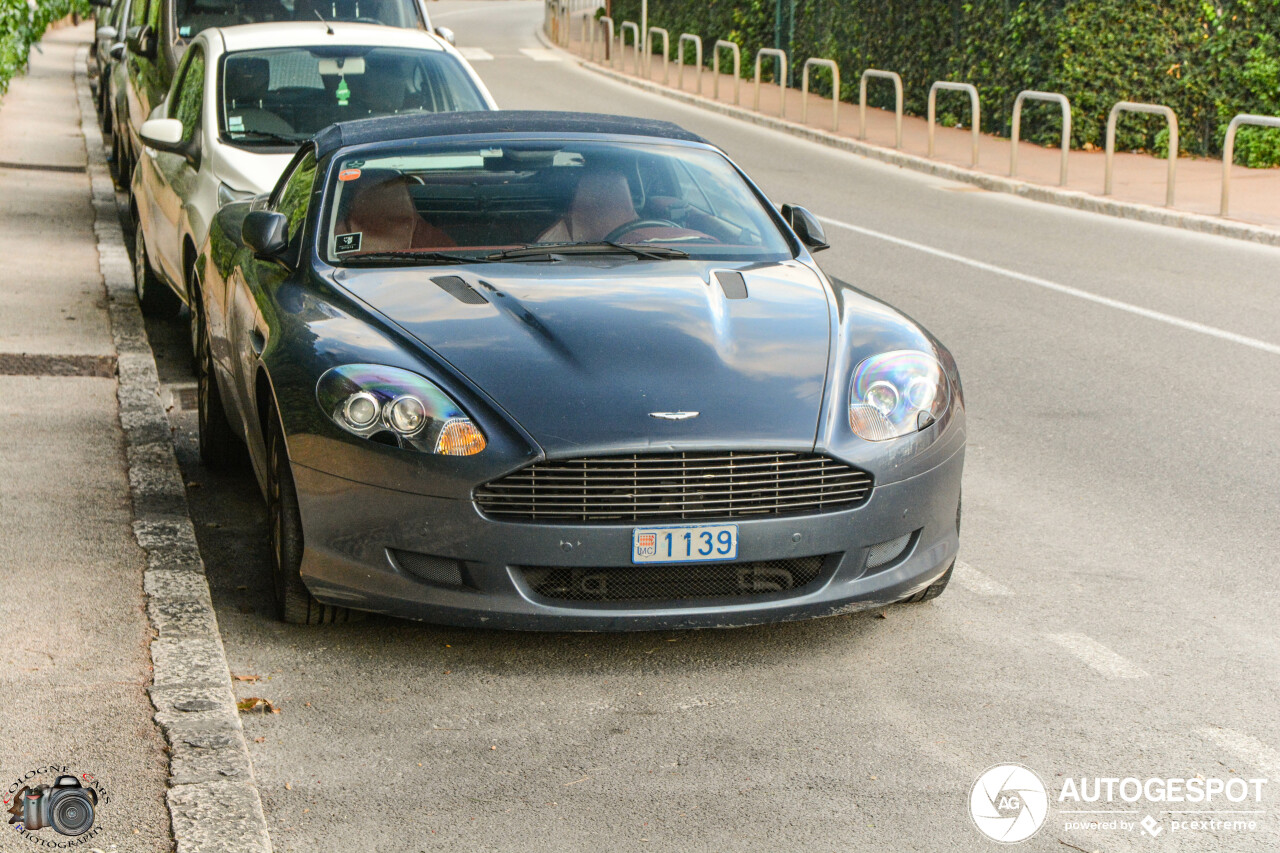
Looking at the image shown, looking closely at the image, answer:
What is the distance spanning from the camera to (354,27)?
10289 mm

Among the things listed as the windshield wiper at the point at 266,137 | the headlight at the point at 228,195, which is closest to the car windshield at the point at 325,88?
the windshield wiper at the point at 266,137

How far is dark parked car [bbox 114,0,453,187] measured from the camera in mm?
13000

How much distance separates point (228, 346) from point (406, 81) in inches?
175

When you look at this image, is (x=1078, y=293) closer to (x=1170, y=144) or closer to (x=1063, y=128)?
(x=1170, y=144)

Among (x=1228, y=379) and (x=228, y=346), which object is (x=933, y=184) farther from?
(x=228, y=346)

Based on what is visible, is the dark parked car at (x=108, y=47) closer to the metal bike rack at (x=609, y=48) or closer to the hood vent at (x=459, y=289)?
the hood vent at (x=459, y=289)

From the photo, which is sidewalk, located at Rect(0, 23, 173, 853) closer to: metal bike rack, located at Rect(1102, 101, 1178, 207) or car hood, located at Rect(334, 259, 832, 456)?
car hood, located at Rect(334, 259, 832, 456)

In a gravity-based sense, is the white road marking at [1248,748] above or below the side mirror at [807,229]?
below

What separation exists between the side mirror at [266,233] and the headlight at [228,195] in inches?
98.7

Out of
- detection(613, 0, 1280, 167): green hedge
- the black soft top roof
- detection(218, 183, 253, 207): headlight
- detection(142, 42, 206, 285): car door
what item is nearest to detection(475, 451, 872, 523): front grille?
the black soft top roof

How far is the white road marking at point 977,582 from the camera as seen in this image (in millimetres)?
5301

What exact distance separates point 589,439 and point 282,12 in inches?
415

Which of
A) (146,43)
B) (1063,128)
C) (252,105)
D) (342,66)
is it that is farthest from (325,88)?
(1063,128)

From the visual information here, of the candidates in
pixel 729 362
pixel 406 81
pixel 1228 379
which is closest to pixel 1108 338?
pixel 1228 379
